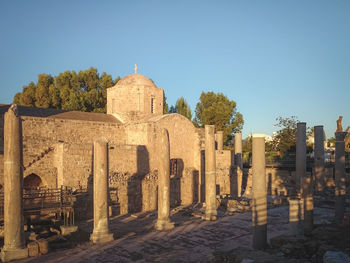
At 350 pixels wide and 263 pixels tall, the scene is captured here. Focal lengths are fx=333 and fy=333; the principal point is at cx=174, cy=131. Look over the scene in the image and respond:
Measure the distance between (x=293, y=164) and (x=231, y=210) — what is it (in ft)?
39.8

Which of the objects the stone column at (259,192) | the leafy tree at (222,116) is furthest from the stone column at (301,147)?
the leafy tree at (222,116)

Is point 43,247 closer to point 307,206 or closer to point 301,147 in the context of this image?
point 307,206

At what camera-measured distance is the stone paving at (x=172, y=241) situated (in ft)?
26.6

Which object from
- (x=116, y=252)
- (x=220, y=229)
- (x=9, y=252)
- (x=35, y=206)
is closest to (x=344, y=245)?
(x=220, y=229)

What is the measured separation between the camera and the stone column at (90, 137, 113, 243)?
970cm

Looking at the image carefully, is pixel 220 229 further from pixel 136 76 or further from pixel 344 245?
pixel 136 76

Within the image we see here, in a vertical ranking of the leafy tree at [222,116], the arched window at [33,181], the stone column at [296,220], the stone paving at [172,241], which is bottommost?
the stone paving at [172,241]

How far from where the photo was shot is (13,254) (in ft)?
26.4

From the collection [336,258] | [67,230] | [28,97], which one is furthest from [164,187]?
[28,97]

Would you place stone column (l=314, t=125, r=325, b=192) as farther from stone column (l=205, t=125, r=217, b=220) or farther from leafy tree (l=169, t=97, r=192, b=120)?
leafy tree (l=169, t=97, r=192, b=120)

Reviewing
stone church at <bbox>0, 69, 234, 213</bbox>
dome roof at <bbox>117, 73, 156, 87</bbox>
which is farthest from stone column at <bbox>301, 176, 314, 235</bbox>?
dome roof at <bbox>117, 73, 156, 87</bbox>

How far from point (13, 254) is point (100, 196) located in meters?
2.65

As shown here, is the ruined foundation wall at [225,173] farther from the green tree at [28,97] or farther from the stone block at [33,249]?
the green tree at [28,97]

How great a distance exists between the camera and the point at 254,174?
7.43 m
